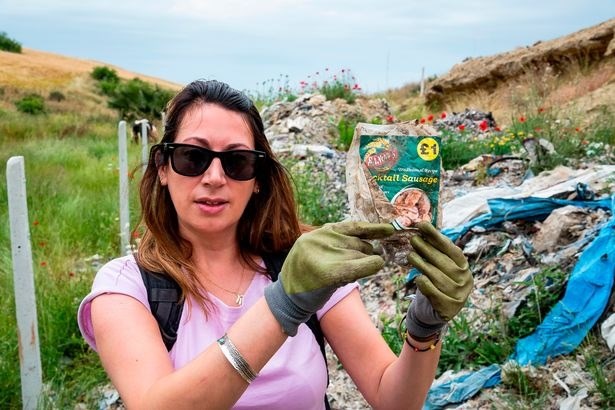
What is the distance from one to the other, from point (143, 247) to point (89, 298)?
249mm

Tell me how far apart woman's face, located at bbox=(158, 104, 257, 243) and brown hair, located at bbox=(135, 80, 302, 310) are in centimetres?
4

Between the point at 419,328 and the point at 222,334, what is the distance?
1.76 ft

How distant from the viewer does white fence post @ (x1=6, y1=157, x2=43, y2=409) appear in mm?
2777

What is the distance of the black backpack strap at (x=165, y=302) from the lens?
166 centimetres

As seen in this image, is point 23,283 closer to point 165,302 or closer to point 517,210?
point 165,302

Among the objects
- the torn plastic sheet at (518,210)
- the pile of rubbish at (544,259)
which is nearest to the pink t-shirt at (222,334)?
the pile of rubbish at (544,259)

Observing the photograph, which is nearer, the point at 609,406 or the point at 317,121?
the point at 609,406

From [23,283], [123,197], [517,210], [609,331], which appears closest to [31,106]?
[123,197]

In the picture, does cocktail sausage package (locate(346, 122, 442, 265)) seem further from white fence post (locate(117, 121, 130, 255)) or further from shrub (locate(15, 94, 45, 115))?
A: shrub (locate(15, 94, 45, 115))

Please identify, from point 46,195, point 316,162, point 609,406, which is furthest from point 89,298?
point 46,195

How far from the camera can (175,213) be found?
1.97 metres

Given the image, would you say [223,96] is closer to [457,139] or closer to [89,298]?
[89,298]

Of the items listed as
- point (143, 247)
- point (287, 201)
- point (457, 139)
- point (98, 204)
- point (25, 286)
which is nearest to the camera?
point (143, 247)

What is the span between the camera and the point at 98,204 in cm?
651
